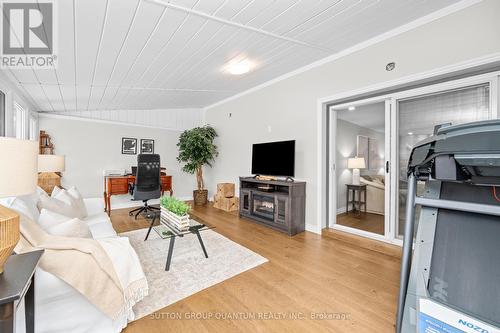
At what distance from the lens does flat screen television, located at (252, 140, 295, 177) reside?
350 cm

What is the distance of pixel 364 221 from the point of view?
3.69 meters

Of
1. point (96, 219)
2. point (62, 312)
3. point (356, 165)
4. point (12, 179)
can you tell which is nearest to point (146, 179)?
point (96, 219)

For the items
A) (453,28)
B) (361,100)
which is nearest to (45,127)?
(361,100)

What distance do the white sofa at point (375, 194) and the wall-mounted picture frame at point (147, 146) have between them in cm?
498

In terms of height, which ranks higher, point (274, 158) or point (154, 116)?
point (154, 116)

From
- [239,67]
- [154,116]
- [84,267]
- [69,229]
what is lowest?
[84,267]

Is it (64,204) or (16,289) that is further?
(64,204)

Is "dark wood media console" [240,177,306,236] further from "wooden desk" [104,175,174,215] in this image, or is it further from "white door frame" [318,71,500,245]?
"wooden desk" [104,175,174,215]

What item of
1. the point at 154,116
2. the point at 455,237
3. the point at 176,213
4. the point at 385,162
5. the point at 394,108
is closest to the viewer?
the point at 455,237

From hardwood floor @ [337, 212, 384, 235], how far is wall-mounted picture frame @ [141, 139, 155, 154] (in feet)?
15.1

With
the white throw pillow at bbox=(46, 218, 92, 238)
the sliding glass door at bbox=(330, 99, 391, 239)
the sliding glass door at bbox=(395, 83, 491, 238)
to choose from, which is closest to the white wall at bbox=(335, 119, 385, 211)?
the sliding glass door at bbox=(330, 99, 391, 239)

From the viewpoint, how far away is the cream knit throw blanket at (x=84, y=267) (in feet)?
3.91

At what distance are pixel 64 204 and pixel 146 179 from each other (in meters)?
1.89

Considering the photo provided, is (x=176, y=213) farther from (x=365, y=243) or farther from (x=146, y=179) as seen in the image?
(x=365, y=243)
